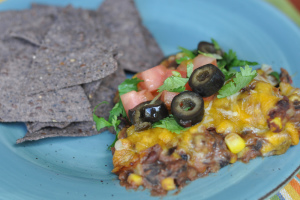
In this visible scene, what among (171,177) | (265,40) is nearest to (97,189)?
(171,177)

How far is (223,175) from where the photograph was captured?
2.71 meters

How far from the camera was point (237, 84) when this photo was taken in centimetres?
288

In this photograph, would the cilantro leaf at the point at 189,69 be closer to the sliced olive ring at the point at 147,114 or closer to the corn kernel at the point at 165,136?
the sliced olive ring at the point at 147,114

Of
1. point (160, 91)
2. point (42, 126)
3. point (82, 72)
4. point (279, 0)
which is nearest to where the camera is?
point (160, 91)

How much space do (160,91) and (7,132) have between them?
166 cm

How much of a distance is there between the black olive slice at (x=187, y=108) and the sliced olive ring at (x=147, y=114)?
0.15 meters

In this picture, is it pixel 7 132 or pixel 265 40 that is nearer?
pixel 7 132

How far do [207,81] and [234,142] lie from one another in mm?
568

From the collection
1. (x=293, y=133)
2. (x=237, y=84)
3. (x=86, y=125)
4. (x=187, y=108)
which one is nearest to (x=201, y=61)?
(x=237, y=84)

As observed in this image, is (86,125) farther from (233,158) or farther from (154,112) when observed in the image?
(233,158)

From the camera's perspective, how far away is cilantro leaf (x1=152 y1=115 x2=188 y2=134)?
280 cm

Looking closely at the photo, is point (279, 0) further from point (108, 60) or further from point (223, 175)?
point (223, 175)

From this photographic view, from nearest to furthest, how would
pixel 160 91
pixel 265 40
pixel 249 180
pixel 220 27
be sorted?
pixel 249 180 < pixel 160 91 < pixel 265 40 < pixel 220 27

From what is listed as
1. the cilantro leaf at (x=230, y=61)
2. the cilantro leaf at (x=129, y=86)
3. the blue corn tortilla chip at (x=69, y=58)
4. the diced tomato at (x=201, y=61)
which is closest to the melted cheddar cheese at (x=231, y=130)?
the diced tomato at (x=201, y=61)
